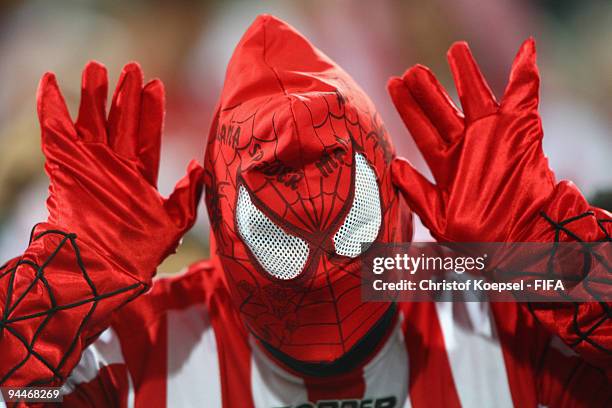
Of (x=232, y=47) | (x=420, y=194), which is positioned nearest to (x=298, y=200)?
(x=420, y=194)

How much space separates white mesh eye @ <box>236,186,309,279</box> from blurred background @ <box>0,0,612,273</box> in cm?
90

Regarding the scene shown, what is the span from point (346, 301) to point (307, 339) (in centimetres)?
7

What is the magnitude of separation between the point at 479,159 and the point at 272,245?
29 centimetres

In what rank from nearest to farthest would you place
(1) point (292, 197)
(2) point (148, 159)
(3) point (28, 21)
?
(1) point (292, 197) → (2) point (148, 159) → (3) point (28, 21)

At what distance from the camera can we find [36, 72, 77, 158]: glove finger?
2.79ft

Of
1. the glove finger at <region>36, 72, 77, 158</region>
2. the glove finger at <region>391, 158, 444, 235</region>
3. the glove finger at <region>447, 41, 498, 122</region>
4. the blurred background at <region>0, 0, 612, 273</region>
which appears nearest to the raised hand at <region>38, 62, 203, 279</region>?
the glove finger at <region>36, 72, 77, 158</region>

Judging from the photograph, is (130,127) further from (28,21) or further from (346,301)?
(28,21)

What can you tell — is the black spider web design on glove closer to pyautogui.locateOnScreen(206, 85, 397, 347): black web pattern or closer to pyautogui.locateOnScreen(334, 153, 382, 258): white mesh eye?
pyautogui.locateOnScreen(206, 85, 397, 347): black web pattern

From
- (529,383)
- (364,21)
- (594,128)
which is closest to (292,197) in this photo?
(529,383)

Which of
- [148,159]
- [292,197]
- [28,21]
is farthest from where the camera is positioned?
[28,21]

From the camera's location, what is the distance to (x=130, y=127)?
875 mm

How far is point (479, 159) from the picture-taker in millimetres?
835

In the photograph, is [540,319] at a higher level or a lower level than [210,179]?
lower

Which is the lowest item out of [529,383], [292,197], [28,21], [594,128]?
[529,383]
